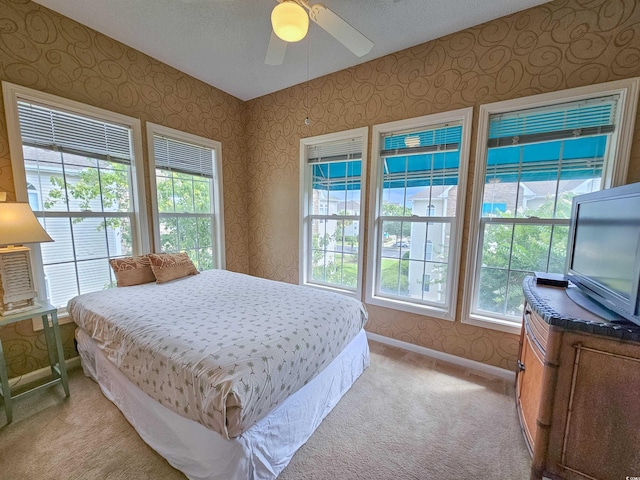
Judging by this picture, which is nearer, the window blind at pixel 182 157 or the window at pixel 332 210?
the window blind at pixel 182 157

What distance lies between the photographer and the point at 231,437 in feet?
3.42

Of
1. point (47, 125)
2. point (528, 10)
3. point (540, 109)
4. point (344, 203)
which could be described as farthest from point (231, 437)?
point (528, 10)

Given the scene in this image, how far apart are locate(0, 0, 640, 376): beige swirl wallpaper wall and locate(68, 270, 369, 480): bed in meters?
0.86

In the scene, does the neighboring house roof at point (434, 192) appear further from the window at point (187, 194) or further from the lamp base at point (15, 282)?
the lamp base at point (15, 282)

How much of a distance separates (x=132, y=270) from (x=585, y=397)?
3.15 metres

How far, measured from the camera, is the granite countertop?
1.00 meters

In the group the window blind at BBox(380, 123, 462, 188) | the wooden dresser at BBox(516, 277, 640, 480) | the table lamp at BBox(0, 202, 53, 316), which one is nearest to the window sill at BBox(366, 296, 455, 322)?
the wooden dresser at BBox(516, 277, 640, 480)

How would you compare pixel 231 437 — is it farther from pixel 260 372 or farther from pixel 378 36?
pixel 378 36

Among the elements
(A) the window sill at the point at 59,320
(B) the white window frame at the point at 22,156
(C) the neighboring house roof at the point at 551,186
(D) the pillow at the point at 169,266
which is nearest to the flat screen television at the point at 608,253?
(C) the neighboring house roof at the point at 551,186

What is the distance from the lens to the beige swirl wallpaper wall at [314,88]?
68.2 inches

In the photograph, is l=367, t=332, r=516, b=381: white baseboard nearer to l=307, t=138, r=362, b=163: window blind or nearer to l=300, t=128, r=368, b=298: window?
l=300, t=128, r=368, b=298: window

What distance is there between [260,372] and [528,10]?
297 cm

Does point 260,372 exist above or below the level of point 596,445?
above

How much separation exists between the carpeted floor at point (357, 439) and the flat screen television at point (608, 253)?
96 centimetres
